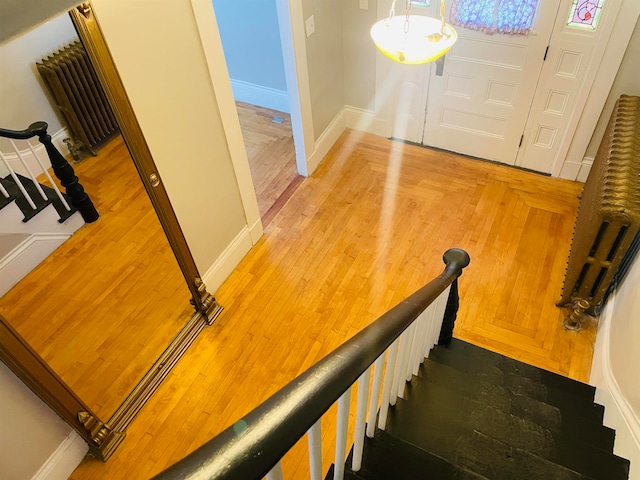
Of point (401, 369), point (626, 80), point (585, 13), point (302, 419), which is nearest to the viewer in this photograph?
point (302, 419)

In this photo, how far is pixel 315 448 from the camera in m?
0.85

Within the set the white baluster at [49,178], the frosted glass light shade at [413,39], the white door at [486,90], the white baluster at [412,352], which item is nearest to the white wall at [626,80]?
the white door at [486,90]

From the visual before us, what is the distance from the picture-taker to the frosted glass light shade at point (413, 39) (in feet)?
5.61

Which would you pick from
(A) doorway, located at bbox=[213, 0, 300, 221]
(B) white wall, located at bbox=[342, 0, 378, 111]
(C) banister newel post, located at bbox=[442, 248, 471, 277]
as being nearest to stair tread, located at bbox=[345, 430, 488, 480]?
(C) banister newel post, located at bbox=[442, 248, 471, 277]

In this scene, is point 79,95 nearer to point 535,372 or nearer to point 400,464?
point 400,464

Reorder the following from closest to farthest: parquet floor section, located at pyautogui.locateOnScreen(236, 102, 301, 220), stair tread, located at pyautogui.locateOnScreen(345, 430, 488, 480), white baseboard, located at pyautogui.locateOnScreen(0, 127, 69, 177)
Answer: stair tread, located at pyautogui.locateOnScreen(345, 430, 488, 480), white baseboard, located at pyautogui.locateOnScreen(0, 127, 69, 177), parquet floor section, located at pyautogui.locateOnScreen(236, 102, 301, 220)

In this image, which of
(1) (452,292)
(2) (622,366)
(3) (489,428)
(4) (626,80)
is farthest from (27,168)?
(4) (626,80)

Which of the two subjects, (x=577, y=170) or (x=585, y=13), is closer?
(x=585, y=13)

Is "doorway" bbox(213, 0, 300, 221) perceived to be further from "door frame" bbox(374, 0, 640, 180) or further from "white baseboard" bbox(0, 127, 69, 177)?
"white baseboard" bbox(0, 127, 69, 177)

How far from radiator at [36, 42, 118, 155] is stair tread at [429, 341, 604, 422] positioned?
5.93ft

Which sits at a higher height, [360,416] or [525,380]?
[360,416]

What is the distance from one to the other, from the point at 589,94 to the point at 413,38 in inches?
78.9

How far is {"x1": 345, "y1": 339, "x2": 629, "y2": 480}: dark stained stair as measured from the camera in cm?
152

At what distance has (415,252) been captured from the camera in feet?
10.7
